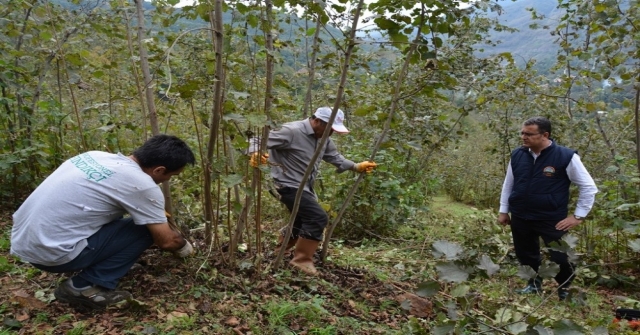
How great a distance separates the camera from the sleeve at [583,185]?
3787 millimetres

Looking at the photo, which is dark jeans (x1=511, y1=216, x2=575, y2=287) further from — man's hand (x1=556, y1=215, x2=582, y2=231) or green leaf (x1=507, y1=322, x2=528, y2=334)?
green leaf (x1=507, y1=322, x2=528, y2=334)

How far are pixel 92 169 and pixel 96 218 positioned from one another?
29 centimetres

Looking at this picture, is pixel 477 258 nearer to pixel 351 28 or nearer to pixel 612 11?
pixel 351 28

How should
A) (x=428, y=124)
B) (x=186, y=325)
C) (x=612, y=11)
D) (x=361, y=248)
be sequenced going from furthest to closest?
1. (x=428, y=124)
2. (x=361, y=248)
3. (x=612, y=11)
4. (x=186, y=325)

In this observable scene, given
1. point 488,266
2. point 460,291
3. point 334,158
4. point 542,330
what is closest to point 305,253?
point 334,158

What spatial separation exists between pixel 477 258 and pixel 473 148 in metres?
8.45

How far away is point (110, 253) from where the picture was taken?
9.26 feet

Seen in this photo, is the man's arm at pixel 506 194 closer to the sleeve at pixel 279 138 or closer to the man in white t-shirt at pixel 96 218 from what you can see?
the sleeve at pixel 279 138

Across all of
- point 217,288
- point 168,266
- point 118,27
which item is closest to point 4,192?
point 118,27

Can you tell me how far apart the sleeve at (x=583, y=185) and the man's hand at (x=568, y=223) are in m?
0.06

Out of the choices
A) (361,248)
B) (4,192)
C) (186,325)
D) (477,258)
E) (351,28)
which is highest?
(351,28)

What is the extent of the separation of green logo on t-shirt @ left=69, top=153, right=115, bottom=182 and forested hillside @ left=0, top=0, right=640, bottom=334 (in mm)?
457

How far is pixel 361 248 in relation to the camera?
17.5 feet

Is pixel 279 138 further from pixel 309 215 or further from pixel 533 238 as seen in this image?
pixel 533 238
